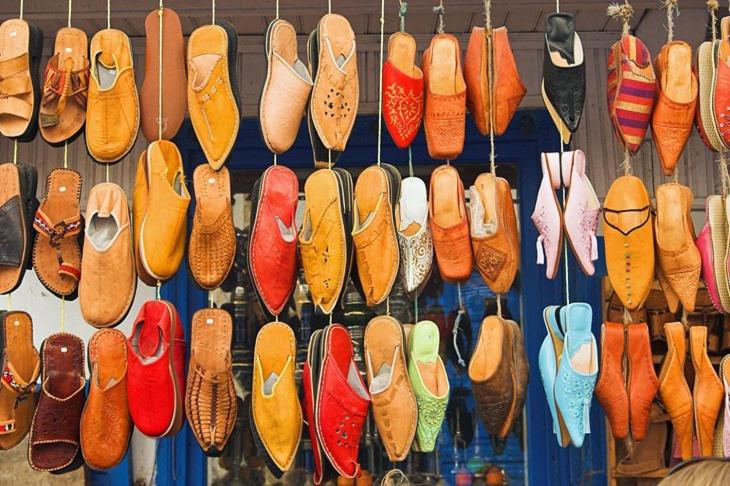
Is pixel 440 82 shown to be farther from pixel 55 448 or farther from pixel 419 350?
pixel 55 448

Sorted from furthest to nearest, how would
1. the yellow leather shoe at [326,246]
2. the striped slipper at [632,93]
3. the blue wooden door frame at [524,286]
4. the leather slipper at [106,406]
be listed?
the blue wooden door frame at [524,286] < the striped slipper at [632,93] < the yellow leather shoe at [326,246] < the leather slipper at [106,406]

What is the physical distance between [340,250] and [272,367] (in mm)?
396

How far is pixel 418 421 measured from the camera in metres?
3.07

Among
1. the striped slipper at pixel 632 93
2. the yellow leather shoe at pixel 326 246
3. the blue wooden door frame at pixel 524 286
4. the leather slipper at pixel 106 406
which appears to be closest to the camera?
the leather slipper at pixel 106 406

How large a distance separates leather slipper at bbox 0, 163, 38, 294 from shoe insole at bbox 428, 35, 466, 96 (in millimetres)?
1244

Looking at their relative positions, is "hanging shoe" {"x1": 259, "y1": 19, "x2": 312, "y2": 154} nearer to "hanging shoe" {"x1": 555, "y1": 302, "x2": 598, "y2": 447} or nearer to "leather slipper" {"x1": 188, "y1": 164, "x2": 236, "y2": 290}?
"leather slipper" {"x1": 188, "y1": 164, "x2": 236, "y2": 290}

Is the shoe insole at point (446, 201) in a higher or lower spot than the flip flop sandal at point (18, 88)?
lower

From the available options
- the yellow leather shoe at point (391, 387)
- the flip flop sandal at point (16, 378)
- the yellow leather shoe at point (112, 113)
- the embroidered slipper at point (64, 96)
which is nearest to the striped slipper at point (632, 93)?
the yellow leather shoe at point (391, 387)

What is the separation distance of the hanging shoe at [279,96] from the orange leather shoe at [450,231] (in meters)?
0.47

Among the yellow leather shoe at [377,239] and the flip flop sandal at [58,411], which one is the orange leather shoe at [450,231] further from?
the flip flop sandal at [58,411]

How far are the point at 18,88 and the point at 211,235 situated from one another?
73cm

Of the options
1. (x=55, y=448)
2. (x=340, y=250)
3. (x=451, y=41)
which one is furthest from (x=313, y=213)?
(x=55, y=448)

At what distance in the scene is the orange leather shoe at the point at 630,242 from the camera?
3096 millimetres

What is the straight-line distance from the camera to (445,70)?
3166 millimetres
